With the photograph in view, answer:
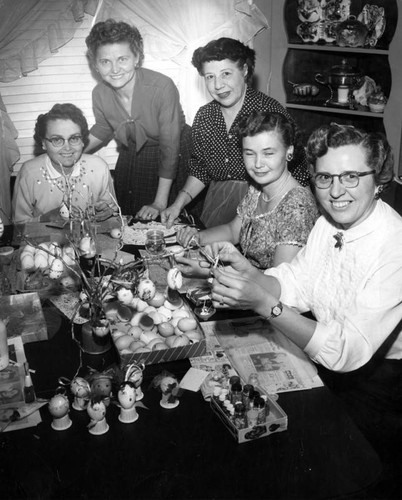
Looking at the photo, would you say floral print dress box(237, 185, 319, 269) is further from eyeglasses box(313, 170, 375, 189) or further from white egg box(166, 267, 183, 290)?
white egg box(166, 267, 183, 290)

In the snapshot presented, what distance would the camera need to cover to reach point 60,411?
1.46 metres

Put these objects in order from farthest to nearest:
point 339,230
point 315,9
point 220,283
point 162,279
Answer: point 315,9 → point 162,279 → point 339,230 → point 220,283

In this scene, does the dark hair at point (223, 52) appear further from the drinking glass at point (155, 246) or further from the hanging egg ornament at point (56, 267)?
the hanging egg ornament at point (56, 267)

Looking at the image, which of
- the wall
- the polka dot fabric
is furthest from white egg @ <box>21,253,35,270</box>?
the wall

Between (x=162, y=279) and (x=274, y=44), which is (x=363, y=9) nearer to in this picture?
(x=274, y=44)

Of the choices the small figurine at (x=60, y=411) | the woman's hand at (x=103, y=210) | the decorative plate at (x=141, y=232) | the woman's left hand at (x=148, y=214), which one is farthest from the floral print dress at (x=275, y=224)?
the small figurine at (x=60, y=411)

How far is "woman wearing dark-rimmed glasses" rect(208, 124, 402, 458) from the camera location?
5.51 feet

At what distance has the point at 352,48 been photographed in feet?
12.8

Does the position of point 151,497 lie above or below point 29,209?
below

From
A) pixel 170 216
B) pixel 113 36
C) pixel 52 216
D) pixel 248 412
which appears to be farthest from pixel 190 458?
pixel 113 36

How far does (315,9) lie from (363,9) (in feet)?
1.18

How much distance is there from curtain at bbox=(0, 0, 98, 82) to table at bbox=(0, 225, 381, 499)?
2808 millimetres

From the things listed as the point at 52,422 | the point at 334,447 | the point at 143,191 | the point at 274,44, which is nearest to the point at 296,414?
the point at 334,447

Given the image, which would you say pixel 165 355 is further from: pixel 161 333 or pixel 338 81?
pixel 338 81
